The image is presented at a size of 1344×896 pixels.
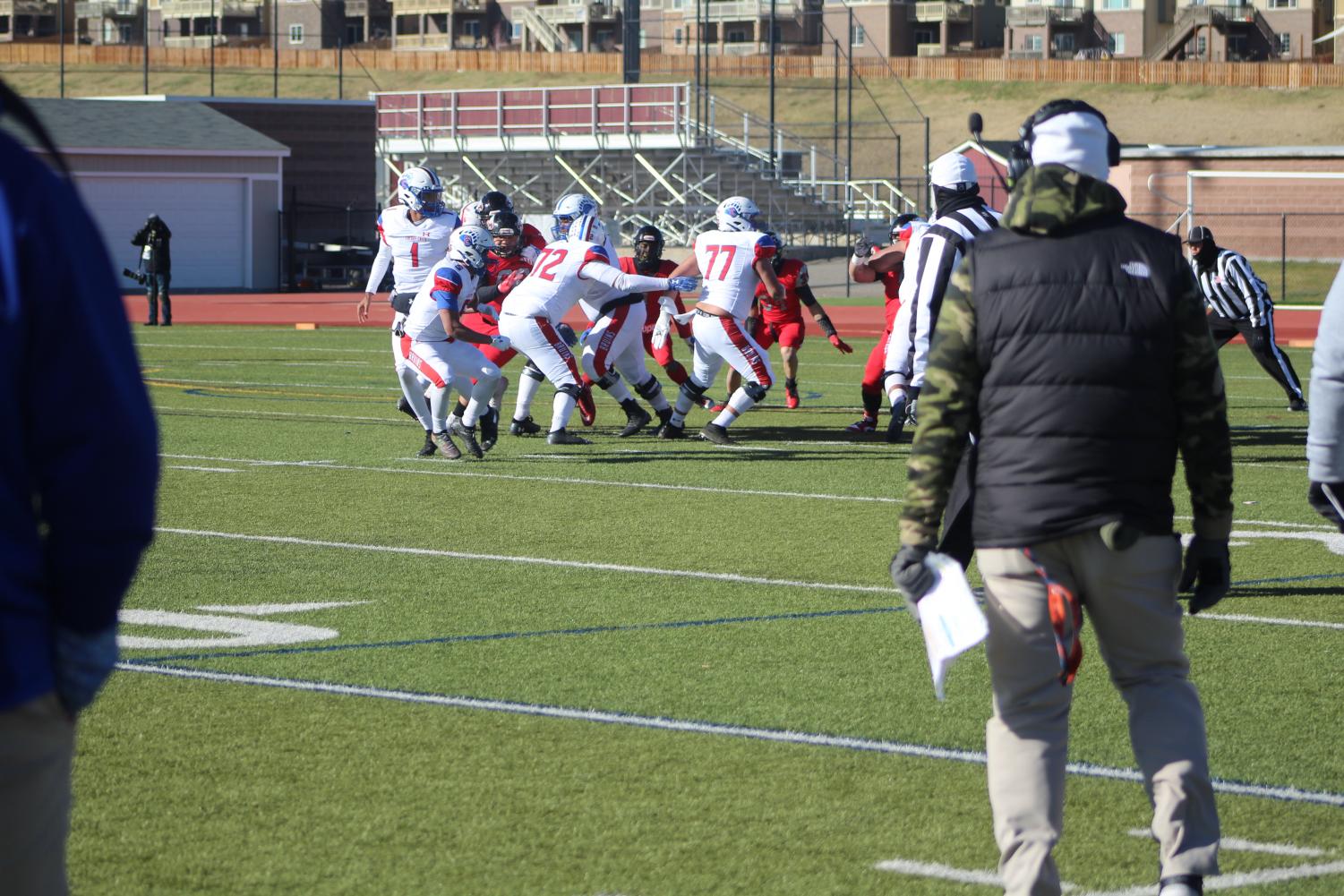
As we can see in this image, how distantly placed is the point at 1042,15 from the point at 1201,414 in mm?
102671

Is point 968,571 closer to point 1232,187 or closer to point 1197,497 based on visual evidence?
point 1197,497

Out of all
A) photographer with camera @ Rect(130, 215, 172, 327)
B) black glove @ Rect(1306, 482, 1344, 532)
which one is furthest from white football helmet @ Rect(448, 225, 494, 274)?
photographer with camera @ Rect(130, 215, 172, 327)

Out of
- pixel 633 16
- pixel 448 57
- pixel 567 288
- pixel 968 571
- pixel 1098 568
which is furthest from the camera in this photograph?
pixel 448 57

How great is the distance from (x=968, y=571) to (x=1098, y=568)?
5540 millimetres

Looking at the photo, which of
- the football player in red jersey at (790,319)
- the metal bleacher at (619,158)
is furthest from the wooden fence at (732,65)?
the football player in red jersey at (790,319)

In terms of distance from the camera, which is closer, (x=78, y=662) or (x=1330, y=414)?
(x=78, y=662)

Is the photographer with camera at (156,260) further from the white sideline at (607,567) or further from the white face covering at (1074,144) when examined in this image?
the white face covering at (1074,144)

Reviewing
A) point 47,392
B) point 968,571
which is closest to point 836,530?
point 968,571

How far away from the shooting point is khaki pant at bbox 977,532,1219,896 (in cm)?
464

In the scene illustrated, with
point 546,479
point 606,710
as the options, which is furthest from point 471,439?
point 606,710

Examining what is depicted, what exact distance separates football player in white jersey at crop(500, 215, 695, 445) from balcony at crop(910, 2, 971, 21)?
300 ft

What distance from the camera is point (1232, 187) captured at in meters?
47.5

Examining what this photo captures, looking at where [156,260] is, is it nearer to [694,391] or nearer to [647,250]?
[647,250]

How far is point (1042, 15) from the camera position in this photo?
4082 inches
